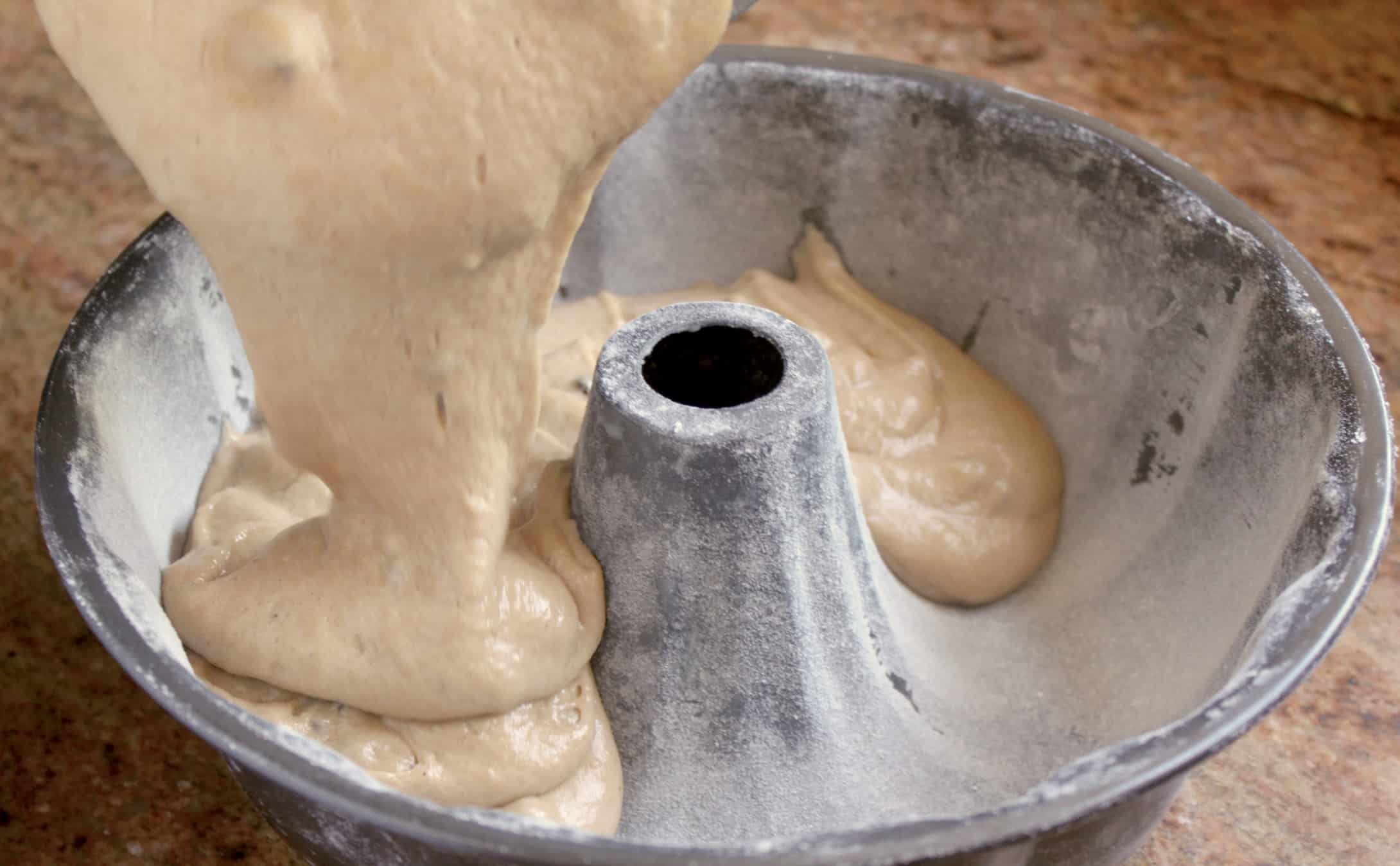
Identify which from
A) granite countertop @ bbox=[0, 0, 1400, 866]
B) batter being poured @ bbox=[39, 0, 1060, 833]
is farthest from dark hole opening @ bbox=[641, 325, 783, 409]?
granite countertop @ bbox=[0, 0, 1400, 866]

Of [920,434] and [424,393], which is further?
[920,434]

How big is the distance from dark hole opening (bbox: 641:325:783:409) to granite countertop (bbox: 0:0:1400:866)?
1.67ft

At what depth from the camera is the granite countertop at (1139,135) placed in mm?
1302

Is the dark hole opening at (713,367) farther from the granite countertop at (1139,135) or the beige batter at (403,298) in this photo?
the granite countertop at (1139,135)

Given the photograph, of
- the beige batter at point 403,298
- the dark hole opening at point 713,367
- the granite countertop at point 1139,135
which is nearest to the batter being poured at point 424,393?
A: the beige batter at point 403,298

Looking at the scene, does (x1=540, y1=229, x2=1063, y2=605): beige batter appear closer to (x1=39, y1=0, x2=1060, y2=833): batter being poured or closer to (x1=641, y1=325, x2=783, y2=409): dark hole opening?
(x1=39, y1=0, x2=1060, y2=833): batter being poured

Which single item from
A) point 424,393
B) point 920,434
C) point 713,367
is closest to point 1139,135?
point 920,434

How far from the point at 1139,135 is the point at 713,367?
37.8 inches

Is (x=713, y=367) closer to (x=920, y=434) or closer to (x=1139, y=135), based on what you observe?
(x=920, y=434)

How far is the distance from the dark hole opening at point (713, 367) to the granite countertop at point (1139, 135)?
1.67 ft

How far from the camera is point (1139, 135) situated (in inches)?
77.3

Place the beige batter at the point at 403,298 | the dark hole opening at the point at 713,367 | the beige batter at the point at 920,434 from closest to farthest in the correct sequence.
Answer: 1. the beige batter at the point at 403,298
2. the dark hole opening at the point at 713,367
3. the beige batter at the point at 920,434

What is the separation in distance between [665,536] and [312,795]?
0.37 metres

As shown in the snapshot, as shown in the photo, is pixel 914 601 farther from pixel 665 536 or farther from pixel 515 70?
pixel 515 70
